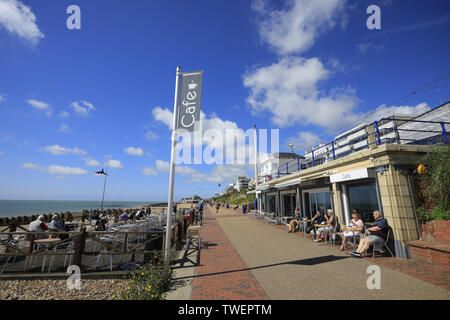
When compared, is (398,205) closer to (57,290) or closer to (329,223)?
(329,223)

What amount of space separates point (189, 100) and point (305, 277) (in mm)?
5873

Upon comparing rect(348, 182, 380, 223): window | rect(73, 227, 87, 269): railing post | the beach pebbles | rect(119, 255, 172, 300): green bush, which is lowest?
the beach pebbles

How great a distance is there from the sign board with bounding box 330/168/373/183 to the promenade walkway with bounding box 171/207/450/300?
267cm

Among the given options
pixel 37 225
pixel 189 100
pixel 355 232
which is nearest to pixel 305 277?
pixel 355 232

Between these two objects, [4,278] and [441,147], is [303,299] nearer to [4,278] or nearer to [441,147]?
[441,147]

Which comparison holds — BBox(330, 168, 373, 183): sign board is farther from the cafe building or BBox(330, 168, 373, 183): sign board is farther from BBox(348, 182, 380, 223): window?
BBox(348, 182, 380, 223): window

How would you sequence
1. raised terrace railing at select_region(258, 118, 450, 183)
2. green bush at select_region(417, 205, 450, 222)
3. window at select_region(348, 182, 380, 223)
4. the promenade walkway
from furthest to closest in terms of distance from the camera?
window at select_region(348, 182, 380, 223) < raised terrace railing at select_region(258, 118, 450, 183) < green bush at select_region(417, 205, 450, 222) < the promenade walkway

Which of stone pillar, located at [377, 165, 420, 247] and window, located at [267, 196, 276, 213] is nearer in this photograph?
stone pillar, located at [377, 165, 420, 247]

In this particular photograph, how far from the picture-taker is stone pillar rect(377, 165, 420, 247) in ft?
19.8

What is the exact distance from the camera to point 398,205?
6.16 m

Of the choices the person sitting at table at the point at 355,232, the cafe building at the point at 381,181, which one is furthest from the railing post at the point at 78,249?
the cafe building at the point at 381,181

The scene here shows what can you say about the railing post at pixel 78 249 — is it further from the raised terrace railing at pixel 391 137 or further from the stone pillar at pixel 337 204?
the stone pillar at pixel 337 204

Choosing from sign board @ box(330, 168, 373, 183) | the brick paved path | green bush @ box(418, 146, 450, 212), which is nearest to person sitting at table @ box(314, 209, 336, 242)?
sign board @ box(330, 168, 373, 183)
